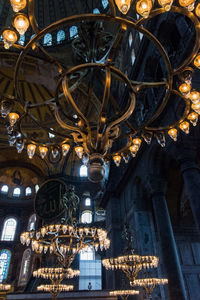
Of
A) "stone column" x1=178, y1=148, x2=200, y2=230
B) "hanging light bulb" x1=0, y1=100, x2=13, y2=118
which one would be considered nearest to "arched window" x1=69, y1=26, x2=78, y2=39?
"stone column" x1=178, y1=148, x2=200, y2=230

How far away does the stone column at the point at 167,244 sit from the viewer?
6.06 meters

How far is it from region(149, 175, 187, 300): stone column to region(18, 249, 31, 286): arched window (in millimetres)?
16613

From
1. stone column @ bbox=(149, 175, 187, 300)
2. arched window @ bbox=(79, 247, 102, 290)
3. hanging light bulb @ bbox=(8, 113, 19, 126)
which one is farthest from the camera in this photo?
Result: arched window @ bbox=(79, 247, 102, 290)

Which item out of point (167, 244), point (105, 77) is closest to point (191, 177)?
point (167, 244)

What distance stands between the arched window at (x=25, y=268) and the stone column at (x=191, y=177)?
18.6 meters

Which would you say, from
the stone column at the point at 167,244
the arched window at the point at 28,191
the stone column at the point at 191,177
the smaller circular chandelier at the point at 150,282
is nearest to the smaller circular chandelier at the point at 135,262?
the smaller circular chandelier at the point at 150,282

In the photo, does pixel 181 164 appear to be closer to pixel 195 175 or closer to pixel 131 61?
pixel 195 175

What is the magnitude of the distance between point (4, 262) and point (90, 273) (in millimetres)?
8723

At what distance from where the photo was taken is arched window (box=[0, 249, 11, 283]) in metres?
19.5

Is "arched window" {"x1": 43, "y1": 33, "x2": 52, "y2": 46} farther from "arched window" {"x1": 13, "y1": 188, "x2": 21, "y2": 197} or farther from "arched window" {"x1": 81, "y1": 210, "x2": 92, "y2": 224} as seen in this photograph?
"arched window" {"x1": 81, "y1": 210, "x2": 92, "y2": 224}

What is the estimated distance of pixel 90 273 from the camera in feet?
54.0

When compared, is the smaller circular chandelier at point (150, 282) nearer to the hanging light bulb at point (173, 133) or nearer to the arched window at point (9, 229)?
the hanging light bulb at point (173, 133)

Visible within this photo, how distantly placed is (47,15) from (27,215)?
1897cm

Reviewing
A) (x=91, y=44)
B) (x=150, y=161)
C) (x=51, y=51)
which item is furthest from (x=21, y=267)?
(x=91, y=44)
